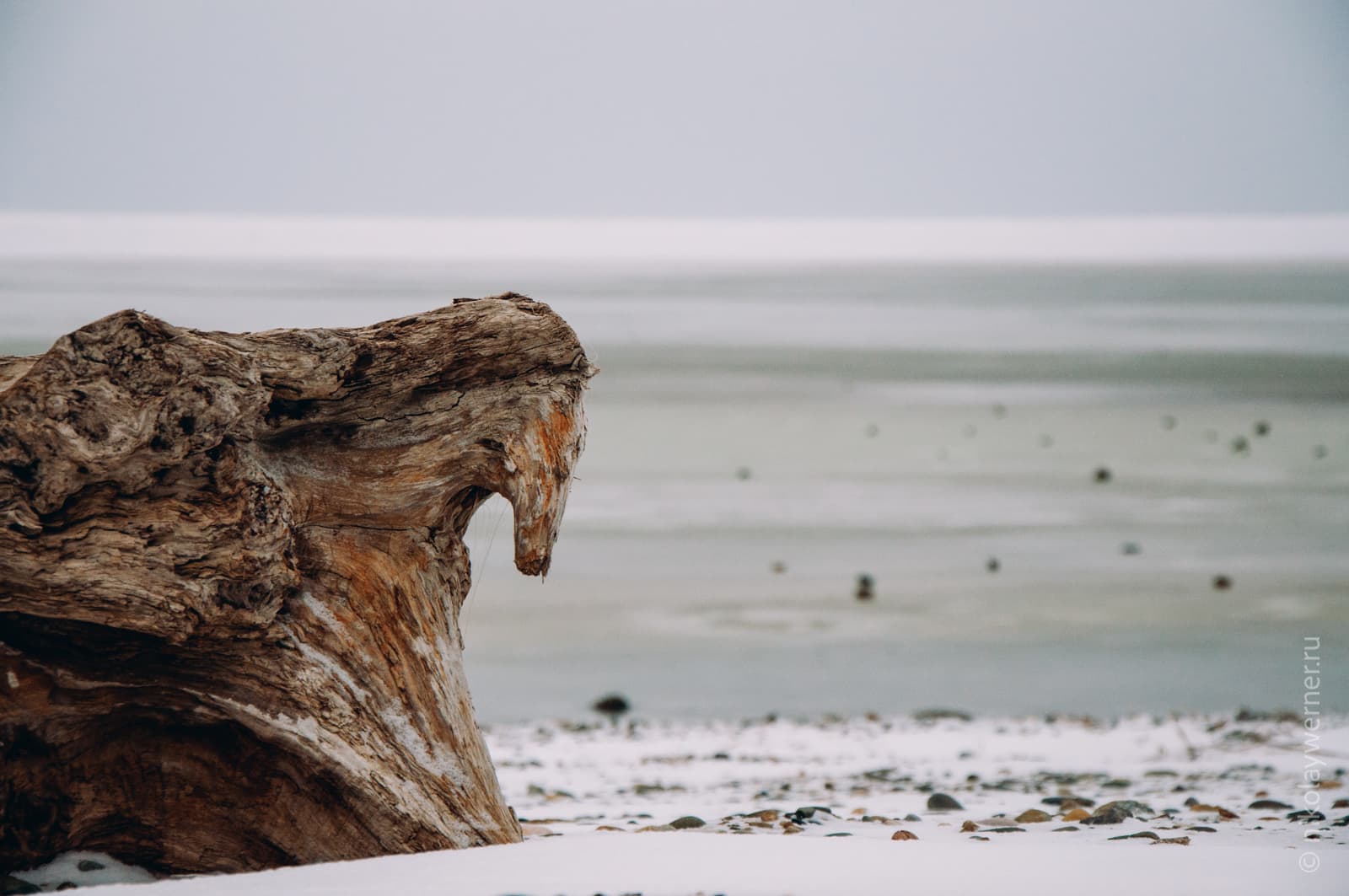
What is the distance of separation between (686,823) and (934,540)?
9432mm

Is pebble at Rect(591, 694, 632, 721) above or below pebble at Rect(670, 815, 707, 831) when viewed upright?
above

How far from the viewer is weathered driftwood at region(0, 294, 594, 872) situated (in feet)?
17.1

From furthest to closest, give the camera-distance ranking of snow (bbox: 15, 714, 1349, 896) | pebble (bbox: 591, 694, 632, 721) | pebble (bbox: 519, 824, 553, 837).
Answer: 1. pebble (bbox: 591, 694, 632, 721)
2. pebble (bbox: 519, 824, 553, 837)
3. snow (bbox: 15, 714, 1349, 896)

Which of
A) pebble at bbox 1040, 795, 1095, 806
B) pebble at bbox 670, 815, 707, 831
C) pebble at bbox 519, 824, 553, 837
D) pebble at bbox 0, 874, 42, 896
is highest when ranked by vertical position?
pebble at bbox 1040, 795, 1095, 806

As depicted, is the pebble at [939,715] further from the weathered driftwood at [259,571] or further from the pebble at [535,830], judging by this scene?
the weathered driftwood at [259,571]

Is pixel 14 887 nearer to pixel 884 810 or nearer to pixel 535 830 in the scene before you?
pixel 535 830

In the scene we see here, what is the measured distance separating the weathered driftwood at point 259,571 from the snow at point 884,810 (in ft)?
1.88

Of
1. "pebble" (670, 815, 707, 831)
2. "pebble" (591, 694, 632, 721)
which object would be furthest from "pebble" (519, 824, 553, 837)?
"pebble" (591, 694, 632, 721)

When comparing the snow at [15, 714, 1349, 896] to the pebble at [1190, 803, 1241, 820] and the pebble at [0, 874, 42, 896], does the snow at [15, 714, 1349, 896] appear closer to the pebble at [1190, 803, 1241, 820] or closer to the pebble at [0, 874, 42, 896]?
the pebble at [1190, 803, 1241, 820]

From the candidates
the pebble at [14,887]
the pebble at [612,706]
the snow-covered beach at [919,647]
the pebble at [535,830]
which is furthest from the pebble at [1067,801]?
the pebble at [14,887]

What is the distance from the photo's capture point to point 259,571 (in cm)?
544

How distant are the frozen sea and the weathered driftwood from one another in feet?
2.43

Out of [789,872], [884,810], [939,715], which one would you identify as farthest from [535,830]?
[939,715]

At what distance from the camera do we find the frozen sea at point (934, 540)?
1156 centimetres
